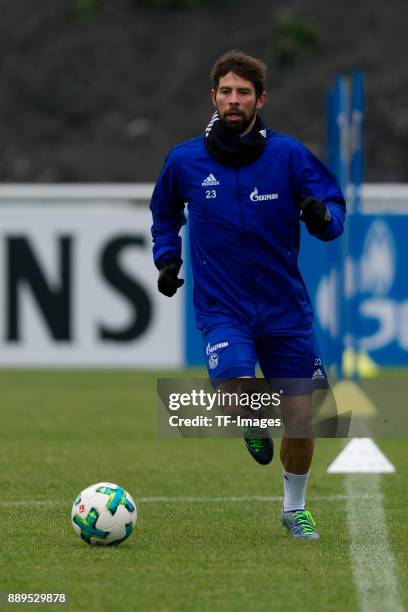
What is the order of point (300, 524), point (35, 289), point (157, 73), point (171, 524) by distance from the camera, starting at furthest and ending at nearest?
point (157, 73) → point (35, 289) → point (171, 524) → point (300, 524)

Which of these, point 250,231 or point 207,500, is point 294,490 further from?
point 207,500

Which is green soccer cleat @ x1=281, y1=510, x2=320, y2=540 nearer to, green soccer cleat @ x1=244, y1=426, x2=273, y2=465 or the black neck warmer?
green soccer cleat @ x1=244, y1=426, x2=273, y2=465

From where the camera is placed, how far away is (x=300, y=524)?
772 cm

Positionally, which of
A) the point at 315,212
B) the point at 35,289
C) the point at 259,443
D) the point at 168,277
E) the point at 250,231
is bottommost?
the point at 35,289

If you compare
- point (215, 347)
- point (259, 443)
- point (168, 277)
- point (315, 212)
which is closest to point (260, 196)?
point (315, 212)

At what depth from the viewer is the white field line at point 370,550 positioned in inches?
243

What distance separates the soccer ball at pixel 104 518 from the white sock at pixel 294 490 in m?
0.84

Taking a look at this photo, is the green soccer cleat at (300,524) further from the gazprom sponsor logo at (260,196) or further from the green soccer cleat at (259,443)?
the gazprom sponsor logo at (260,196)

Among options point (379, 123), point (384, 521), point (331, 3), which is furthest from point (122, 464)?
point (331, 3)

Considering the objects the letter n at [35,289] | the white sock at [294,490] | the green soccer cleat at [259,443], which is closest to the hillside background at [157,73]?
the letter n at [35,289]

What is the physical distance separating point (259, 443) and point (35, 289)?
440 inches

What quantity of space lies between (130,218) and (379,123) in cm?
1478

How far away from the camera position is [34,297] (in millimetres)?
18484

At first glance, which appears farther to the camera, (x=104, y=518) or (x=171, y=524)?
(x=171, y=524)
